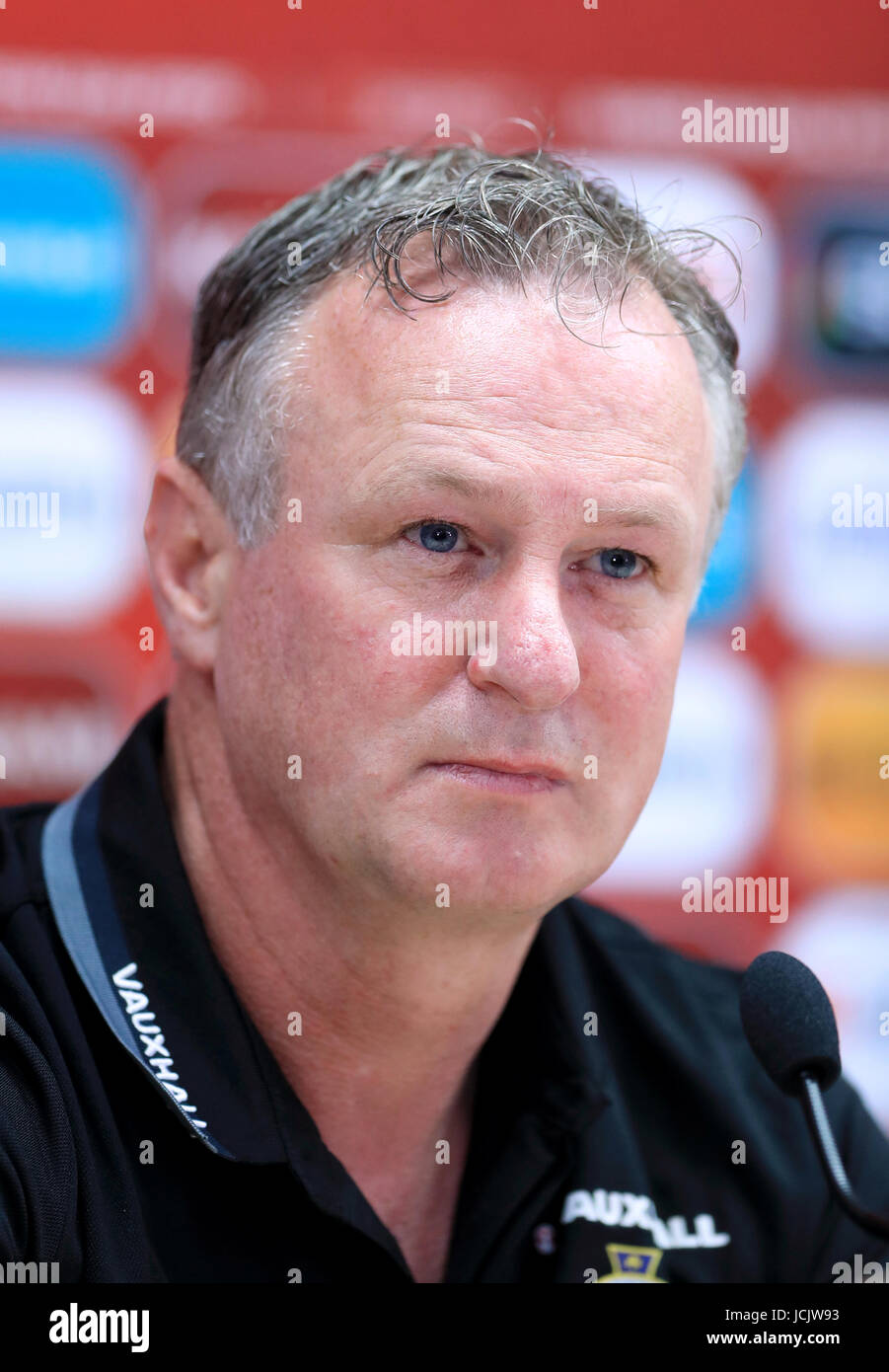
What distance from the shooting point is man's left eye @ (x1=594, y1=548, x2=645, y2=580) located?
116cm

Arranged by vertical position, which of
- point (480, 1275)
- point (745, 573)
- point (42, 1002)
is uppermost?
point (745, 573)

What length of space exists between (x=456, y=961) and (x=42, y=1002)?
0.35m

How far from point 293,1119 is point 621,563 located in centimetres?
55

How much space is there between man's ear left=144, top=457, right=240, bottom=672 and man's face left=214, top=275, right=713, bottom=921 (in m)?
0.07

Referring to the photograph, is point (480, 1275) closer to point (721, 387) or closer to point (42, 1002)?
point (42, 1002)

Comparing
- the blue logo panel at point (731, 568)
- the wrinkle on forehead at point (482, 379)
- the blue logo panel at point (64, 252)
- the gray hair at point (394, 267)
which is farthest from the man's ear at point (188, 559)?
the blue logo panel at point (731, 568)

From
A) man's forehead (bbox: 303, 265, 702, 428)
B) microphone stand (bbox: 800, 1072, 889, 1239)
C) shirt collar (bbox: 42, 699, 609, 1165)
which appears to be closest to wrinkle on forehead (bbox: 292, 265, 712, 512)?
man's forehead (bbox: 303, 265, 702, 428)

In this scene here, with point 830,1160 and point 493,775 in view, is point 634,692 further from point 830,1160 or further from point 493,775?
point 830,1160

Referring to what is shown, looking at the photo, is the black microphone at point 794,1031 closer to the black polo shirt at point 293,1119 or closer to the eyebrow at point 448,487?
the black polo shirt at point 293,1119

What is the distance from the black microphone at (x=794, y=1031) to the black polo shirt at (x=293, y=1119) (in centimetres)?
28
